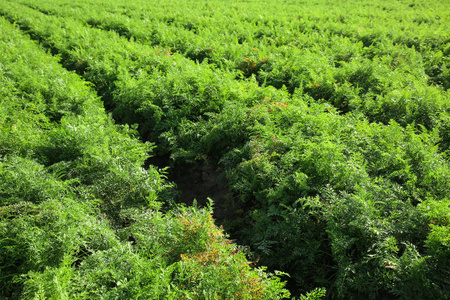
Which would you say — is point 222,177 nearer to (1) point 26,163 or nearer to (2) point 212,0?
(1) point 26,163

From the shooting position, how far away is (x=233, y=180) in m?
5.29

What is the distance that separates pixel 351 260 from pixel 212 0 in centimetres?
2317

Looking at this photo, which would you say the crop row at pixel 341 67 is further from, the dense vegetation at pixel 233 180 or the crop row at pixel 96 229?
the crop row at pixel 96 229

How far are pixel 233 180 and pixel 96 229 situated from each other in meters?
2.36

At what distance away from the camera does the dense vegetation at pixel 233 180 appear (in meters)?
3.37

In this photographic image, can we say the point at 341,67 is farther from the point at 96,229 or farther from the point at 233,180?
the point at 96,229

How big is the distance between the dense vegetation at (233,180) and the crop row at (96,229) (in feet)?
0.08

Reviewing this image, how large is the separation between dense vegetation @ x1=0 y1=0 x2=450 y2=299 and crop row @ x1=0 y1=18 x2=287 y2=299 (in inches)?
1.0

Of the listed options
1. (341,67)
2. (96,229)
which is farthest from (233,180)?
(341,67)

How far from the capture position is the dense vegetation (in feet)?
11.1

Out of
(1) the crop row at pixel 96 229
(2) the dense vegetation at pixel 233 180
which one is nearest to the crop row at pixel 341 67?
(2) the dense vegetation at pixel 233 180

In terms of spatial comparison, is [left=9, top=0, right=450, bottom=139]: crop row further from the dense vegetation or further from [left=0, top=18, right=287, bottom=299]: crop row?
[left=0, top=18, right=287, bottom=299]: crop row

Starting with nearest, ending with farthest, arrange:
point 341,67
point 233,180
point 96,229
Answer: point 96,229
point 233,180
point 341,67

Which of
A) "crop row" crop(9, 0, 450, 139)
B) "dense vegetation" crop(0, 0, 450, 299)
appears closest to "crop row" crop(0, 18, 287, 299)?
"dense vegetation" crop(0, 0, 450, 299)
